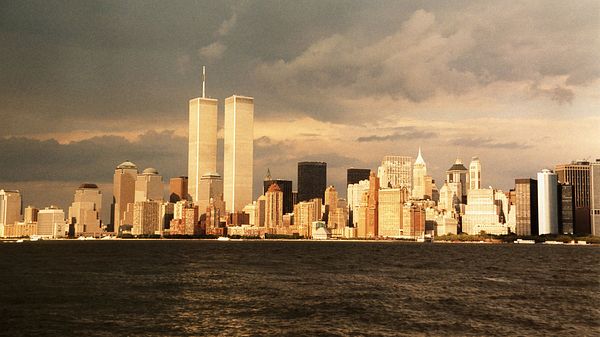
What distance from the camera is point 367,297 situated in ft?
255

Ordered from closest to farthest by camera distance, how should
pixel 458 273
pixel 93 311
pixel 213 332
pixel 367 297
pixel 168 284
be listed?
pixel 213 332 → pixel 93 311 → pixel 367 297 → pixel 168 284 → pixel 458 273

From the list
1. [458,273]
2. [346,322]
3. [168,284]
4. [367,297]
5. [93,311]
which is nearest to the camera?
[346,322]

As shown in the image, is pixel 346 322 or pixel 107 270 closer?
pixel 346 322

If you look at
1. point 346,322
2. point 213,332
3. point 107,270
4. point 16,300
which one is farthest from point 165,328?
point 107,270

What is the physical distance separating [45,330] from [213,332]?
14.1 meters

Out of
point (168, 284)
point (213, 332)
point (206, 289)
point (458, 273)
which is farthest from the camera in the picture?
point (458, 273)

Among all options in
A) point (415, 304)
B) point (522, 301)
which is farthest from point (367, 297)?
point (522, 301)

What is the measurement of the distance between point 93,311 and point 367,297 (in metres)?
30.7

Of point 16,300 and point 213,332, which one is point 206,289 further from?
point 213,332

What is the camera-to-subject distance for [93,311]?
6494 centimetres

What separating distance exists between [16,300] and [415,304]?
43381mm

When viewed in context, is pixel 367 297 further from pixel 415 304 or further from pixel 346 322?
pixel 346 322

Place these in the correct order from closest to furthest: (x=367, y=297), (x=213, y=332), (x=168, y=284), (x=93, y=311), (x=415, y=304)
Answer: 1. (x=213, y=332)
2. (x=93, y=311)
3. (x=415, y=304)
4. (x=367, y=297)
5. (x=168, y=284)

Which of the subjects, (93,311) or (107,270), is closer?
(93,311)
